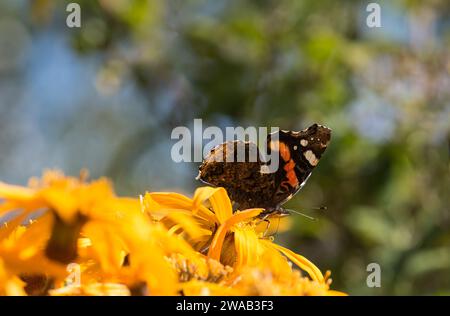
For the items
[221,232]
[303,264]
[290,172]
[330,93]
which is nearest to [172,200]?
[221,232]

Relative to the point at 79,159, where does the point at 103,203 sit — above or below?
below

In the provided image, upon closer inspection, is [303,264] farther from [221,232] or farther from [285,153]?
[285,153]

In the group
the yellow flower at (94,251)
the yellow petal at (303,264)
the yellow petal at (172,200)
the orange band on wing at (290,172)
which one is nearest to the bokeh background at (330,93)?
the orange band on wing at (290,172)

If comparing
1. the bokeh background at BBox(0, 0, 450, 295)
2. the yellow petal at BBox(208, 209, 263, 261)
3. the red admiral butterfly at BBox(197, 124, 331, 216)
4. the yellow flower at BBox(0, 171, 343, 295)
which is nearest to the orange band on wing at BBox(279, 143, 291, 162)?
the red admiral butterfly at BBox(197, 124, 331, 216)

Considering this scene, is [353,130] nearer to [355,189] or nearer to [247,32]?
[355,189]

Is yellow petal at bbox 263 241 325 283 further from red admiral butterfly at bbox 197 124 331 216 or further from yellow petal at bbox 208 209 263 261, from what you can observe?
red admiral butterfly at bbox 197 124 331 216

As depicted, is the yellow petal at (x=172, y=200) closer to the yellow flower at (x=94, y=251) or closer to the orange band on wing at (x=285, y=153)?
the yellow flower at (x=94, y=251)
